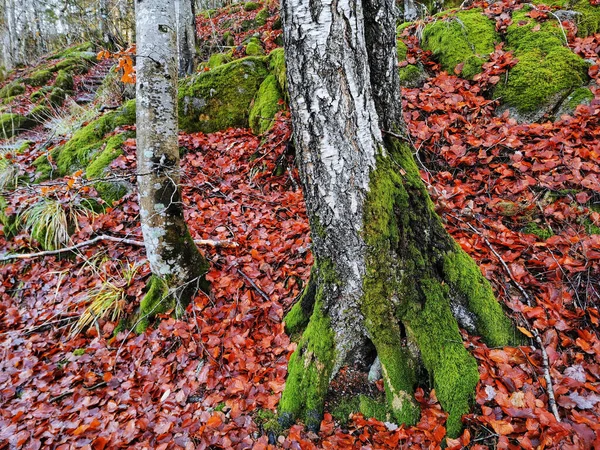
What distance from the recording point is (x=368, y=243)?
190 cm

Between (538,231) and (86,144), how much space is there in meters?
6.76

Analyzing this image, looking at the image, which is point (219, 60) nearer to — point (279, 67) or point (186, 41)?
point (186, 41)

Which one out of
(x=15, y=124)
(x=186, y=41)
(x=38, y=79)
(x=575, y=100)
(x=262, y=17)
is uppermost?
(x=262, y=17)

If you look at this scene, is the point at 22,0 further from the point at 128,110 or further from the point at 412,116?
the point at 412,116

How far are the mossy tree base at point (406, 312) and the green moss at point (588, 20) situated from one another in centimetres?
383

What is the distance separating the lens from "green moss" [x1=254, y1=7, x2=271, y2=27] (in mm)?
11297

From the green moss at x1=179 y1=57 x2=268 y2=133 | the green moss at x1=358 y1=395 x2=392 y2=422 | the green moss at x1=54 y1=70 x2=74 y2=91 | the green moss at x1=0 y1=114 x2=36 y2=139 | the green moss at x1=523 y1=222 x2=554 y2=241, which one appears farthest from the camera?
the green moss at x1=54 y1=70 x2=74 y2=91

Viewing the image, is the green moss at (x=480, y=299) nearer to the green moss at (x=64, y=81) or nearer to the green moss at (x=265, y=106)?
the green moss at (x=265, y=106)

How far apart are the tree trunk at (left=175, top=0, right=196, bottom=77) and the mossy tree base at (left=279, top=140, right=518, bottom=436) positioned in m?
7.43

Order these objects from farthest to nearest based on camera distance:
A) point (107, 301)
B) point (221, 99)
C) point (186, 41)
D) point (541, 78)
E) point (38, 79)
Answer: point (38, 79), point (186, 41), point (221, 99), point (541, 78), point (107, 301)

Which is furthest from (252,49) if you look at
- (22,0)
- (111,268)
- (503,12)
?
(22,0)

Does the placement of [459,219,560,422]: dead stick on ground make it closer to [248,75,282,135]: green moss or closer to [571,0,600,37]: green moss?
[571,0,600,37]: green moss

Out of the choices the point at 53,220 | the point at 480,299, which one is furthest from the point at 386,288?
the point at 53,220

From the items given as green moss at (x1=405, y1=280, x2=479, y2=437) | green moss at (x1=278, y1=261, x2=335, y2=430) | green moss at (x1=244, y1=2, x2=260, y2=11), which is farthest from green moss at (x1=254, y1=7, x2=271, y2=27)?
green moss at (x1=405, y1=280, x2=479, y2=437)
